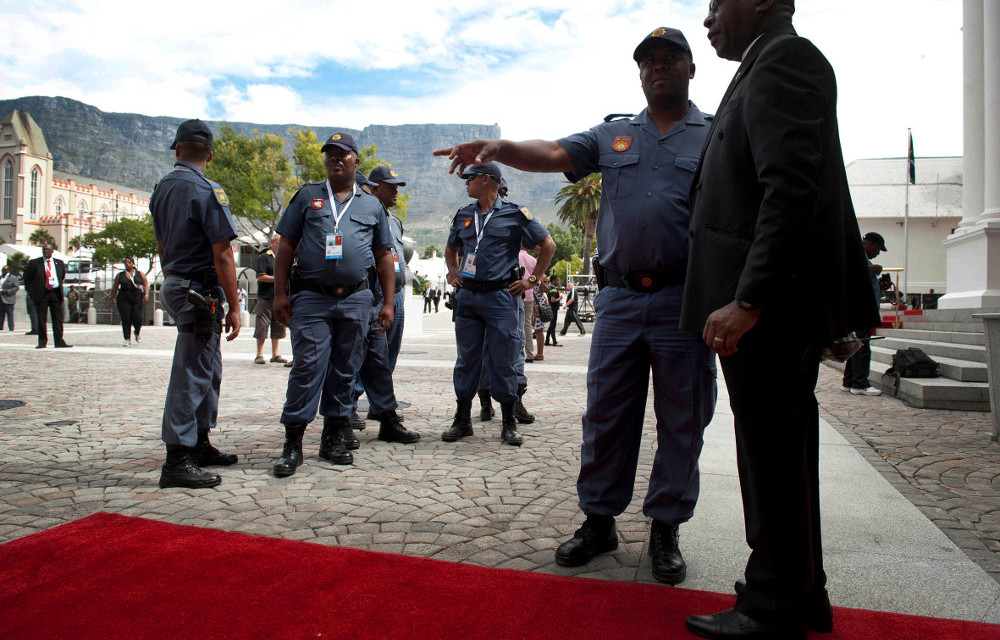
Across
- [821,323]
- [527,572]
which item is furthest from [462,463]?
[821,323]

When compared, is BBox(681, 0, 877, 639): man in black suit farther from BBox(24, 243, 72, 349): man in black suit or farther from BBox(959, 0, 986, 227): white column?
BBox(24, 243, 72, 349): man in black suit

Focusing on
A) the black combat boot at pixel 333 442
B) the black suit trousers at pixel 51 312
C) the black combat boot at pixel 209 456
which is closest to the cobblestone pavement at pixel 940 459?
Answer: the black combat boot at pixel 333 442

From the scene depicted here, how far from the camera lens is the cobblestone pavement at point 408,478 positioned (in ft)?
10.1

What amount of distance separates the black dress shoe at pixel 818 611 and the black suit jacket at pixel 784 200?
32.3 inches

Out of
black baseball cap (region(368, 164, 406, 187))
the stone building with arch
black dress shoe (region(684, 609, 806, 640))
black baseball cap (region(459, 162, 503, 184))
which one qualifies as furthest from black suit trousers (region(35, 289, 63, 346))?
the stone building with arch

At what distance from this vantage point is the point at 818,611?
2119 mm

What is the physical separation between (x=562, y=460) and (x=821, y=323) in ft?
9.39

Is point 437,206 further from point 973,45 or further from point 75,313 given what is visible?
point 973,45

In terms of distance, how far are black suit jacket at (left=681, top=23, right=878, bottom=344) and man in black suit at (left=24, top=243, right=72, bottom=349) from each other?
14.5 metres

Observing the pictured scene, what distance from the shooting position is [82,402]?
6824mm

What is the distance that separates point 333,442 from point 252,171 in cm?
4732

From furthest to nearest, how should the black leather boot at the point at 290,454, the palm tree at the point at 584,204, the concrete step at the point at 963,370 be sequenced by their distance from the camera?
the palm tree at the point at 584,204, the concrete step at the point at 963,370, the black leather boot at the point at 290,454

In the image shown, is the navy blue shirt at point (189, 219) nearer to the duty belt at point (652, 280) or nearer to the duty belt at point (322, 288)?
Result: the duty belt at point (322, 288)

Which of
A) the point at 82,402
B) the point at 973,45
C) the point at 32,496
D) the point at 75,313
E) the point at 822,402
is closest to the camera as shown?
the point at 32,496
